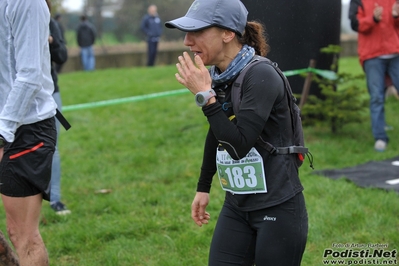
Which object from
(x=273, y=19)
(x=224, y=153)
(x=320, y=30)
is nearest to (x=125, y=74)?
(x=320, y=30)

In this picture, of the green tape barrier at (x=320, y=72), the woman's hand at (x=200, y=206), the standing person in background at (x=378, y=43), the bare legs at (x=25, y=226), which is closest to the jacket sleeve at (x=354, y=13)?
the standing person in background at (x=378, y=43)

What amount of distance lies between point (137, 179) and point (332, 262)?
2.92 m

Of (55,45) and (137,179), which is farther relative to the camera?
(137,179)

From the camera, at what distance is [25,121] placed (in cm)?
297

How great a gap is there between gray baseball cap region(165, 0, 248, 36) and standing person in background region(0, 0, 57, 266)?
73 cm

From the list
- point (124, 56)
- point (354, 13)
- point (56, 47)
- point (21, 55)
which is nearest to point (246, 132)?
point (21, 55)

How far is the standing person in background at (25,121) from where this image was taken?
2816 millimetres

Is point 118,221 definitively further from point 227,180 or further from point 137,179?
point 227,180

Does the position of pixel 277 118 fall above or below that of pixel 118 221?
above

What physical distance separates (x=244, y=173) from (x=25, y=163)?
1.15 m

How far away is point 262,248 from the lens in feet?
8.82

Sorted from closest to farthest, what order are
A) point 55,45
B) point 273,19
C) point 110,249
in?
point 110,249, point 55,45, point 273,19

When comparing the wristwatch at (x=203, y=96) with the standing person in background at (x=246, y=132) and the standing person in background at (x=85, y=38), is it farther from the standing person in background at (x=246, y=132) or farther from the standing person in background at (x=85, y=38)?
the standing person in background at (x=85, y=38)

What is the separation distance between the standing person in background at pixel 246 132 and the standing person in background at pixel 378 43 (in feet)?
14.8
